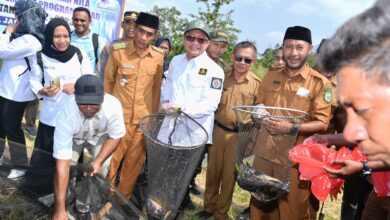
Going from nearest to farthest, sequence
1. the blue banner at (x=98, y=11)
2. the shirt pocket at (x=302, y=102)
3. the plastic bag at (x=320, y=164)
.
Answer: the plastic bag at (x=320, y=164) → the shirt pocket at (x=302, y=102) → the blue banner at (x=98, y=11)

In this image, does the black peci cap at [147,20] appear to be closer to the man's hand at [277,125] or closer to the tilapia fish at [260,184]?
the man's hand at [277,125]

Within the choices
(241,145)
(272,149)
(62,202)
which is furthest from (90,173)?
(272,149)

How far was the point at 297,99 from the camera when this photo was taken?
3.13 meters

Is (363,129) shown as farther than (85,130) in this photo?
No

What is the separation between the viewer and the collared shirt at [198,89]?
137 inches

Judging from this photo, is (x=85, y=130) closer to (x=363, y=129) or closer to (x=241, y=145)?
(x=241, y=145)

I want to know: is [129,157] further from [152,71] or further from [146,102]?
[152,71]

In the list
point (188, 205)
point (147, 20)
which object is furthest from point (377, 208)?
point (147, 20)

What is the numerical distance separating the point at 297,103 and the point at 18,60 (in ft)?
9.17

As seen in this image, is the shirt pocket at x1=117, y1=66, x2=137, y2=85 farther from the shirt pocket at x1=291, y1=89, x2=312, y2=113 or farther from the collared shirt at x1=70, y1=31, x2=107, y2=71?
the shirt pocket at x1=291, y1=89, x2=312, y2=113

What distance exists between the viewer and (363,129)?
971 mm

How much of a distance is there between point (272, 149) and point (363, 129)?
2088mm

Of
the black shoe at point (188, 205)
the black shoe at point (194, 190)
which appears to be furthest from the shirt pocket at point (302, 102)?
the black shoe at point (194, 190)

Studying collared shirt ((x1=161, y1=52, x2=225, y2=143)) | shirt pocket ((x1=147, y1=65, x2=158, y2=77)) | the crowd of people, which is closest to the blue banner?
the crowd of people
